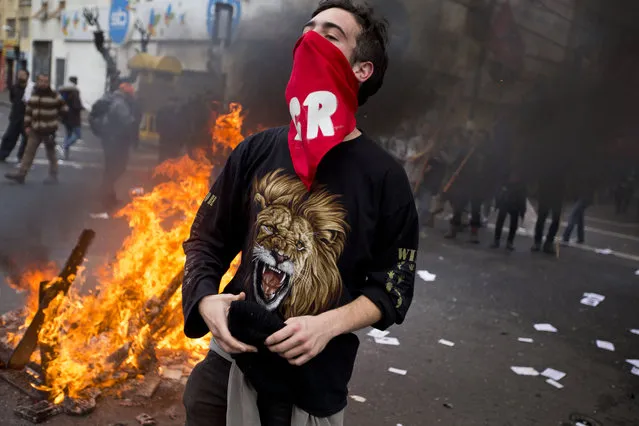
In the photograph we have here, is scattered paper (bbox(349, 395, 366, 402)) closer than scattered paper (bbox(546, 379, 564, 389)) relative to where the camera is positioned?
Yes

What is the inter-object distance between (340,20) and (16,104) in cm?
1114

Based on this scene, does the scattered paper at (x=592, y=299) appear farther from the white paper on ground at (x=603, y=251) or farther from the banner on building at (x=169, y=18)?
the banner on building at (x=169, y=18)

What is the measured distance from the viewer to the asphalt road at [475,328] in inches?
152

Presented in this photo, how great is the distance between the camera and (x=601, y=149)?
5.22 metres

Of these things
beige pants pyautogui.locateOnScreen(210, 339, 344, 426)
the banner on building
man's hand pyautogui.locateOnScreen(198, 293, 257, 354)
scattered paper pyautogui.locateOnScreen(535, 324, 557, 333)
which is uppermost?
the banner on building

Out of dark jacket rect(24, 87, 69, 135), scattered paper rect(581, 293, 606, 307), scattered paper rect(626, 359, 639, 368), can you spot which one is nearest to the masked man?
scattered paper rect(626, 359, 639, 368)

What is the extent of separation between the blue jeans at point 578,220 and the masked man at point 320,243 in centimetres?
583

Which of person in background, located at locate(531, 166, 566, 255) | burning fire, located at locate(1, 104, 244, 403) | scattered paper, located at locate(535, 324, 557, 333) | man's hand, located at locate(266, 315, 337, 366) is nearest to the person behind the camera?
man's hand, located at locate(266, 315, 337, 366)

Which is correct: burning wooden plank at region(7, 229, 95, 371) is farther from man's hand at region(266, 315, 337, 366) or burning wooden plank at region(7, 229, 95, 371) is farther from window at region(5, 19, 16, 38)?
window at region(5, 19, 16, 38)

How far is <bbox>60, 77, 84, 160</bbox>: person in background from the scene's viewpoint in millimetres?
6907

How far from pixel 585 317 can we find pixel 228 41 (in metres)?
4.56

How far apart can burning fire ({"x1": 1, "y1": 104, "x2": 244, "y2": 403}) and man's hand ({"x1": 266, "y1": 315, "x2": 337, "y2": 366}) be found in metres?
2.17

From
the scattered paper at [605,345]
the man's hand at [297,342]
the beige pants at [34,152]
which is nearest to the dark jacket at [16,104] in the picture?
the beige pants at [34,152]

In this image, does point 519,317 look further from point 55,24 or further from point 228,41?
point 55,24
